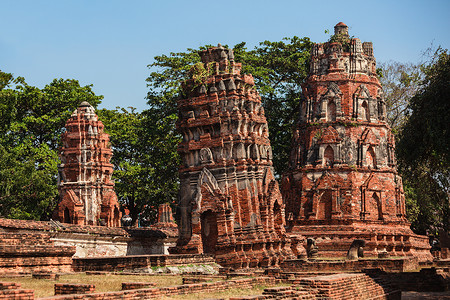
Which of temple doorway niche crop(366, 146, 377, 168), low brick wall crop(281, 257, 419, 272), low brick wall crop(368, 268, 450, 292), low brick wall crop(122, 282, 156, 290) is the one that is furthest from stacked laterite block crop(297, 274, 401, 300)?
temple doorway niche crop(366, 146, 377, 168)

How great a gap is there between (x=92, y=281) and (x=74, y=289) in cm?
300

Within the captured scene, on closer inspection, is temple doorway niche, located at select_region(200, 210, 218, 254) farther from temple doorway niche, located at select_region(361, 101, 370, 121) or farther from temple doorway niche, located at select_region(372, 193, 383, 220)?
temple doorway niche, located at select_region(361, 101, 370, 121)

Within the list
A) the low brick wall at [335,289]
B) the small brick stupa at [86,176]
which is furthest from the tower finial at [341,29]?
the low brick wall at [335,289]

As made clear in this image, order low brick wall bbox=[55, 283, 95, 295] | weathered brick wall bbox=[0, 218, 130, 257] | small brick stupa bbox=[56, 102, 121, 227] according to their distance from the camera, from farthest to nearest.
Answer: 1. small brick stupa bbox=[56, 102, 121, 227]
2. weathered brick wall bbox=[0, 218, 130, 257]
3. low brick wall bbox=[55, 283, 95, 295]

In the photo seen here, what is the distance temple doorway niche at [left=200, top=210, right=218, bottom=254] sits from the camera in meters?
23.5

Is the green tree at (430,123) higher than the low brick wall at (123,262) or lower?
higher

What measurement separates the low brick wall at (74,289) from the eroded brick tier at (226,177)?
34.6 ft

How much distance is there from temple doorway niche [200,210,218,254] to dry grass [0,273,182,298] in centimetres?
534

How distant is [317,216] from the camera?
1394 inches

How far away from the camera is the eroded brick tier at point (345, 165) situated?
34.9m

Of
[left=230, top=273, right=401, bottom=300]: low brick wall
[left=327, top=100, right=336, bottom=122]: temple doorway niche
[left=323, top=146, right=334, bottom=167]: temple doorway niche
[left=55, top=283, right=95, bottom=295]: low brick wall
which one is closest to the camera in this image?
[left=55, top=283, right=95, bottom=295]: low brick wall

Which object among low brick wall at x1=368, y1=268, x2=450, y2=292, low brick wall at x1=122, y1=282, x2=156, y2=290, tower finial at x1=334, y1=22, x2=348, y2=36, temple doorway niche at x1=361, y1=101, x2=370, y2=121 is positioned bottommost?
low brick wall at x1=368, y1=268, x2=450, y2=292

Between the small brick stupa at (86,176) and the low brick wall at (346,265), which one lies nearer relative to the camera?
the low brick wall at (346,265)

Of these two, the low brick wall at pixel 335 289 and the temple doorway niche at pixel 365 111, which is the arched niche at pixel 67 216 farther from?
the low brick wall at pixel 335 289
